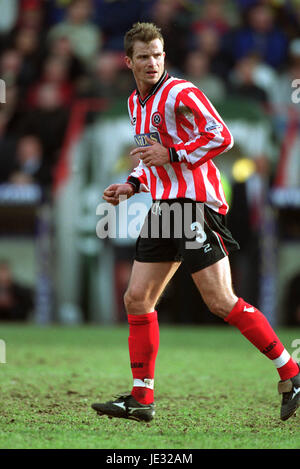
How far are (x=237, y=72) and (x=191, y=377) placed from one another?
17.8ft

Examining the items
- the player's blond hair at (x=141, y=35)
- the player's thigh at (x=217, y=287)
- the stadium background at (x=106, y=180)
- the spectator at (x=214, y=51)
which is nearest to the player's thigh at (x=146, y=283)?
the player's thigh at (x=217, y=287)

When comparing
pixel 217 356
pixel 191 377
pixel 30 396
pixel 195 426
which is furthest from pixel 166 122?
pixel 217 356

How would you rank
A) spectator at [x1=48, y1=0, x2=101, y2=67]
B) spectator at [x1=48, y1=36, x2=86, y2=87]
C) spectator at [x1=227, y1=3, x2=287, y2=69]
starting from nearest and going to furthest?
1. spectator at [x1=48, y1=36, x2=86, y2=87]
2. spectator at [x1=227, y1=3, x2=287, y2=69]
3. spectator at [x1=48, y1=0, x2=101, y2=67]

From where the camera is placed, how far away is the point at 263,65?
1005 centimetres

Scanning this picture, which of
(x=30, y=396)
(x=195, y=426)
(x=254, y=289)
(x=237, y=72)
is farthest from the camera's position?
(x=237, y=72)

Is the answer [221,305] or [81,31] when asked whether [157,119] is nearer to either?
[221,305]

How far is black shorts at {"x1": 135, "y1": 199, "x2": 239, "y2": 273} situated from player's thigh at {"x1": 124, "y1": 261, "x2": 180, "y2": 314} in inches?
1.3

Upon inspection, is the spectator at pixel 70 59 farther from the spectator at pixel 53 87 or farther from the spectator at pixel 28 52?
the spectator at pixel 28 52

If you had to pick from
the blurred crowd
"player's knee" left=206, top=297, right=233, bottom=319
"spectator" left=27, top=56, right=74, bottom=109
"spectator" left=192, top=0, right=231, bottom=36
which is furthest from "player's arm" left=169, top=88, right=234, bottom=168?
"spectator" left=192, top=0, right=231, bottom=36

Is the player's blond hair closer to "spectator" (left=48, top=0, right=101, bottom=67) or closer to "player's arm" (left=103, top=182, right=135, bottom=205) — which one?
"player's arm" (left=103, top=182, right=135, bottom=205)

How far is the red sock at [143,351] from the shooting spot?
3.91m

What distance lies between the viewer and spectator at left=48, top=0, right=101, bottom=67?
1063cm

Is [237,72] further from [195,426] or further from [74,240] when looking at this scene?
[195,426]

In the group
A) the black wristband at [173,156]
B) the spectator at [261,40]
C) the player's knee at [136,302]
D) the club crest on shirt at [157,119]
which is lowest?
the player's knee at [136,302]
